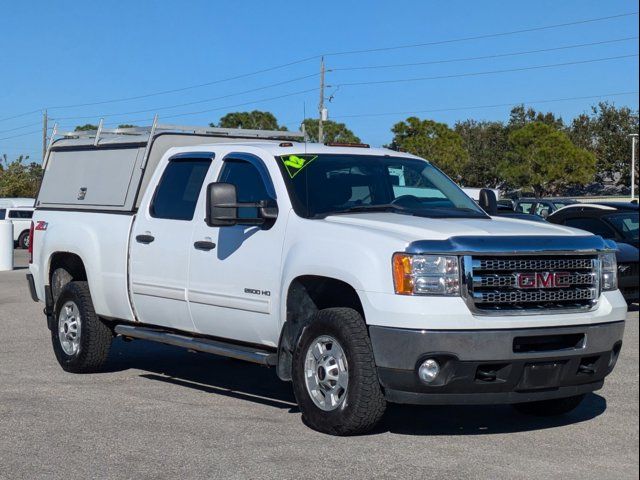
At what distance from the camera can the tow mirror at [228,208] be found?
Answer: 24.0 feet

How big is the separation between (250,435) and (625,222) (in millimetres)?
9835

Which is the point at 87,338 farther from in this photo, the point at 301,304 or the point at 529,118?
the point at 529,118

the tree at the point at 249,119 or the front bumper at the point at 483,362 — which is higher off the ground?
the tree at the point at 249,119

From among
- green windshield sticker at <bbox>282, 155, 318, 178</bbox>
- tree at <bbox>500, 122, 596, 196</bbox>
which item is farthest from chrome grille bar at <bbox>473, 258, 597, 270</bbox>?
tree at <bbox>500, 122, 596, 196</bbox>

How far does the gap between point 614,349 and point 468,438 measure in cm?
114

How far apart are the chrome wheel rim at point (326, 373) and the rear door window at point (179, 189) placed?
1.89 metres

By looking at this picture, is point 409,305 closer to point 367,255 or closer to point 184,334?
point 367,255

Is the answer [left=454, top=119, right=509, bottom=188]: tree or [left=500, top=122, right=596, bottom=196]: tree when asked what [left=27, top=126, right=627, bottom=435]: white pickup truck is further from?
[left=454, top=119, right=509, bottom=188]: tree

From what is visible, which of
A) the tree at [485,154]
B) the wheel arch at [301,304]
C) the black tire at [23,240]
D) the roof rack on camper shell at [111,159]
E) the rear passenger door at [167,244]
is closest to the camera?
the wheel arch at [301,304]

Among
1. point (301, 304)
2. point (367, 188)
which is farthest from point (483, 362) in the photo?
point (367, 188)

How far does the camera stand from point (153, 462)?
20.2ft

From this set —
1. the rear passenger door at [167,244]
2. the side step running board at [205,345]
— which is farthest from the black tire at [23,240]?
the rear passenger door at [167,244]

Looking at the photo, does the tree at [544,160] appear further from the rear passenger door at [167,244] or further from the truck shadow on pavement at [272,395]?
the rear passenger door at [167,244]

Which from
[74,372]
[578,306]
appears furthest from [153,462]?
[74,372]
